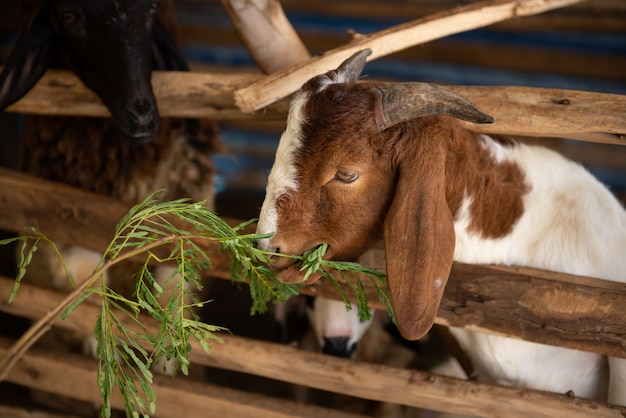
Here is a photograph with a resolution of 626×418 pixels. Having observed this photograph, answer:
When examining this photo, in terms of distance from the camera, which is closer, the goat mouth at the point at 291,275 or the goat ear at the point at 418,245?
the goat ear at the point at 418,245

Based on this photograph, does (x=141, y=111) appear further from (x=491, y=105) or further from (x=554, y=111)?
(x=554, y=111)

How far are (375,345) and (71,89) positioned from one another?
2418 millimetres

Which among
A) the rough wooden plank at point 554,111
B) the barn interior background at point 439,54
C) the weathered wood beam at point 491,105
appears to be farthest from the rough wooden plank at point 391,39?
the barn interior background at point 439,54

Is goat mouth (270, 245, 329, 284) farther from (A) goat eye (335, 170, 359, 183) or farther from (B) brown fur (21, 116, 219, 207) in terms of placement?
(B) brown fur (21, 116, 219, 207)

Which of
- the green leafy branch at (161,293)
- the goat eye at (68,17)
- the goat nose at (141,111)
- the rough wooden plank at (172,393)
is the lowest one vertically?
the rough wooden plank at (172,393)

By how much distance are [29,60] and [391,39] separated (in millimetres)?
1806

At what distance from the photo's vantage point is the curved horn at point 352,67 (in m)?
2.47

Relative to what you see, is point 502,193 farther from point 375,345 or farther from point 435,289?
point 375,345

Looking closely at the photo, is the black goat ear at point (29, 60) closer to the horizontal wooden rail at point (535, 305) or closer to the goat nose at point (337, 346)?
the horizontal wooden rail at point (535, 305)

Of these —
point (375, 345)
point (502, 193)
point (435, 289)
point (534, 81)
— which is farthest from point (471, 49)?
point (435, 289)

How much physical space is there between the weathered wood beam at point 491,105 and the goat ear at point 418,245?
1.40 ft

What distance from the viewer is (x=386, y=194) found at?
2.39 metres

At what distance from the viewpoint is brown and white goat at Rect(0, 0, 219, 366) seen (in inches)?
124

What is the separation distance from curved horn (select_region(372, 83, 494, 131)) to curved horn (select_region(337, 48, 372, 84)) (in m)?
0.22
